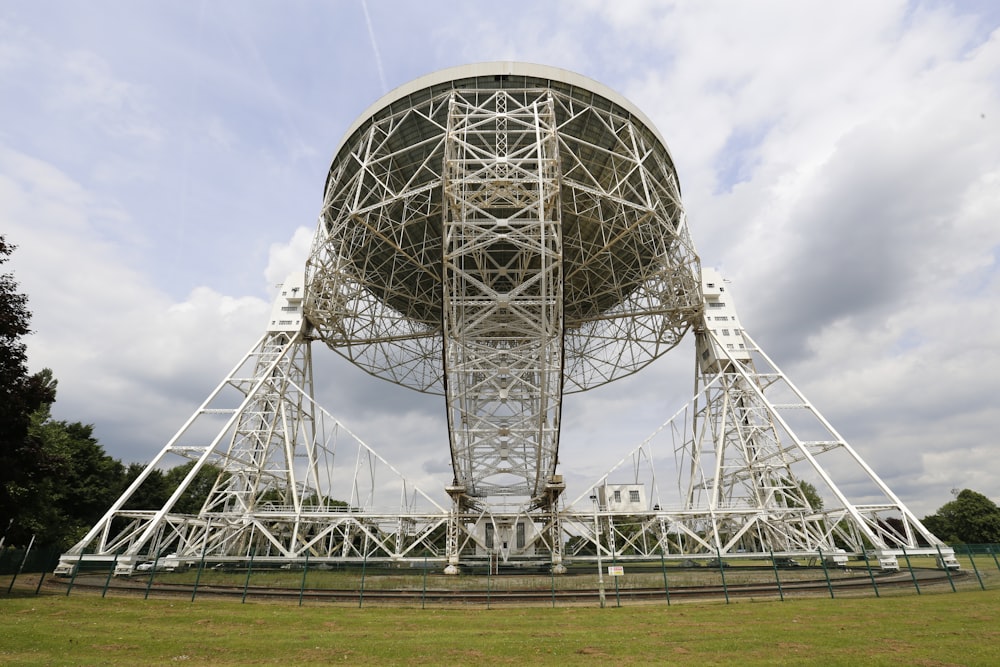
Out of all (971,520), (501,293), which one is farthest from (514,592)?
(971,520)

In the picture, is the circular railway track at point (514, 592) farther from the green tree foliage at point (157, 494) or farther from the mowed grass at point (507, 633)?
the green tree foliage at point (157, 494)

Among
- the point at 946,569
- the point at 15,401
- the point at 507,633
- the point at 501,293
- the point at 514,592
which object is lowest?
the point at 507,633

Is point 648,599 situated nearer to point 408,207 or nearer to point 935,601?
point 935,601

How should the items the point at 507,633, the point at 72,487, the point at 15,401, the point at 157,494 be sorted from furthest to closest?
the point at 157,494
the point at 72,487
the point at 15,401
the point at 507,633

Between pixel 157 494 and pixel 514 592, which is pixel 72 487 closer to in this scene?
pixel 157 494

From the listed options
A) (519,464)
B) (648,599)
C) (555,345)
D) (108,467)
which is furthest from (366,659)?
(108,467)

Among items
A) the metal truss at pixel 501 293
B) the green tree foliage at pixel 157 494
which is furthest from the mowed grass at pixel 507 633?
the green tree foliage at pixel 157 494

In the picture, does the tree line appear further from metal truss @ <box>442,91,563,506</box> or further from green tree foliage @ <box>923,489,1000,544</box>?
metal truss @ <box>442,91,563,506</box>
